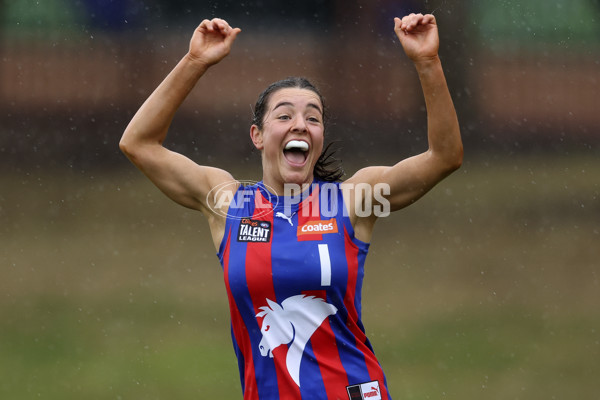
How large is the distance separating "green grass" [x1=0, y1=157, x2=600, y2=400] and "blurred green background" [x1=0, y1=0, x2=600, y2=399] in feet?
0.09

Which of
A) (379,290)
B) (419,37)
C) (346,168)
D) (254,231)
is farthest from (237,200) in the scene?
(346,168)

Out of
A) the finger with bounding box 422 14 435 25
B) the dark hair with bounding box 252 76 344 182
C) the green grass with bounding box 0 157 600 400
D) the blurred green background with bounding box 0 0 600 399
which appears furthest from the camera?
the blurred green background with bounding box 0 0 600 399

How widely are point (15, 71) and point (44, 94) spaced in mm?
419

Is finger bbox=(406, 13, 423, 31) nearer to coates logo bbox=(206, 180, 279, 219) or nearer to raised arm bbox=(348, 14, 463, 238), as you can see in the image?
raised arm bbox=(348, 14, 463, 238)

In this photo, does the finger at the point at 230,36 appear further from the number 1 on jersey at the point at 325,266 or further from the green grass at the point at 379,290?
the green grass at the point at 379,290

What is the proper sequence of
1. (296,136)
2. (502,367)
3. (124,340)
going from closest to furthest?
(296,136) → (502,367) → (124,340)

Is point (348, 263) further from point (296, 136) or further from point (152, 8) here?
point (152, 8)

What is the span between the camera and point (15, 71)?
10516 millimetres

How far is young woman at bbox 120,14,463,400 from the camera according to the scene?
2725 millimetres

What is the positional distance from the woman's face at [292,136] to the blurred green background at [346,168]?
16.5ft

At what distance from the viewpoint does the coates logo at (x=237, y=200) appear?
2.91 m

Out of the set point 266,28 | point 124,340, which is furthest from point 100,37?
point 124,340

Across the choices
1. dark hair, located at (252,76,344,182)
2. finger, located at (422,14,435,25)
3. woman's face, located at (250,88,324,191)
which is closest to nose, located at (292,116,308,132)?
woman's face, located at (250,88,324,191)

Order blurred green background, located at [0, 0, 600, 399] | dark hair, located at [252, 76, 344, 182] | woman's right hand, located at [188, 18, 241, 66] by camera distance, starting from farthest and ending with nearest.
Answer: blurred green background, located at [0, 0, 600, 399] → dark hair, located at [252, 76, 344, 182] → woman's right hand, located at [188, 18, 241, 66]
